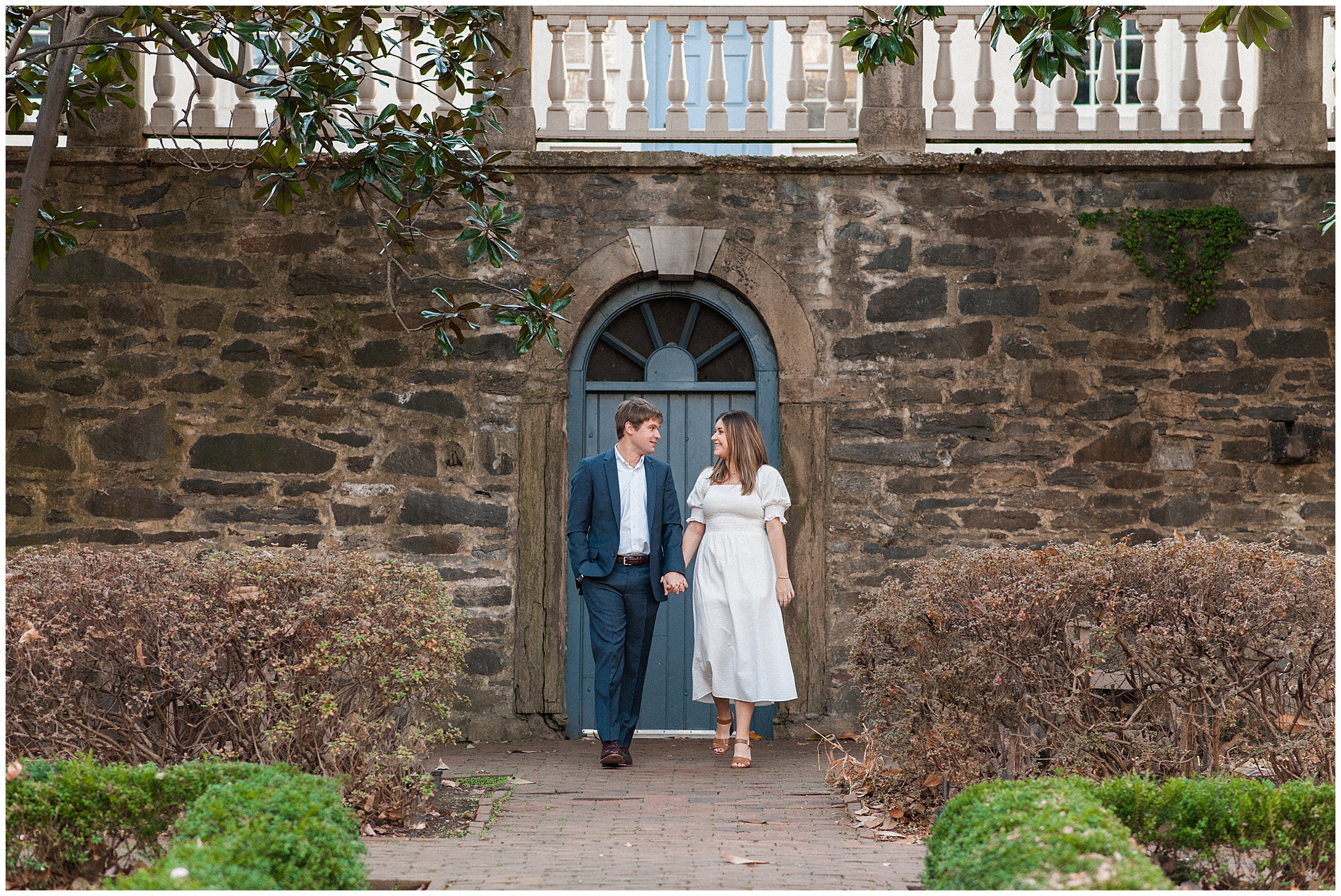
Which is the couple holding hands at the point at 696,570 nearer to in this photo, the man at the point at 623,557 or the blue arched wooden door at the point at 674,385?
the man at the point at 623,557

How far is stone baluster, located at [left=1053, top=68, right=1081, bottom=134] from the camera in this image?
6918 mm

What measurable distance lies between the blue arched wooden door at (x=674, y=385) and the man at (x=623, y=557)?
0.99 meters

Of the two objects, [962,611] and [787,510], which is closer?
[962,611]

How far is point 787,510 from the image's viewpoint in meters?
6.84

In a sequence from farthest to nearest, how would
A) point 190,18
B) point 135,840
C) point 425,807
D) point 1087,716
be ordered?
point 190,18 < point 425,807 < point 1087,716 < point 135,840

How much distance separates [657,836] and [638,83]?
4.52 metres

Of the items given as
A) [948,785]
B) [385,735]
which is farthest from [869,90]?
[385,735]

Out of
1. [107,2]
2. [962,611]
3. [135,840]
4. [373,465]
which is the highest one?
[107,2]

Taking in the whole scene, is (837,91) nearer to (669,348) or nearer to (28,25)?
(669,348)

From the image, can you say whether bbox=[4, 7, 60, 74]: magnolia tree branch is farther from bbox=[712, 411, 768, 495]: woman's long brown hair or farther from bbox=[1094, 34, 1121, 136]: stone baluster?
bbox=[1094, 34, 1121, 136]: stone baluster

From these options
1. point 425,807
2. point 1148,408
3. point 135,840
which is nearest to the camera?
point 135,840

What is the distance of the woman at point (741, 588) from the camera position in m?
5.80

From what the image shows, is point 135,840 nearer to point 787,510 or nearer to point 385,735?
point 385,735

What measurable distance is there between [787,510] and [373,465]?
2.49 meters
